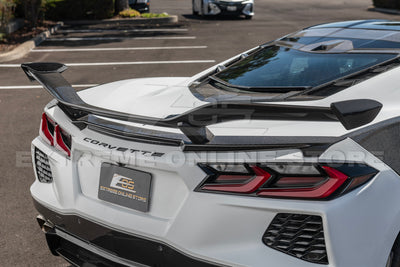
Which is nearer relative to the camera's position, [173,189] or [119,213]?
[173,189]

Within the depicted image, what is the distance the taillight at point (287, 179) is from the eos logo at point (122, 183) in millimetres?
386

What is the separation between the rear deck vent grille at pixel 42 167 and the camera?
2.74 metres

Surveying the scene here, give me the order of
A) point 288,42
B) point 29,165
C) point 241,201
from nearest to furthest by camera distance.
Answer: point 241,201 < point 288,42 < point 29,165

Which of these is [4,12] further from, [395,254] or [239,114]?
[395,254]

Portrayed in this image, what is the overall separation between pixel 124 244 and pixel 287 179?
83 cm

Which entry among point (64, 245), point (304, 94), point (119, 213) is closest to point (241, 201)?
point (119, 213)

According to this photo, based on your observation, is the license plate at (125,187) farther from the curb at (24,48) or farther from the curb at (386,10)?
the curb at (386,10)

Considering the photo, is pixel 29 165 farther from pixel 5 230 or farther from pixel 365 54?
pixel 365 54

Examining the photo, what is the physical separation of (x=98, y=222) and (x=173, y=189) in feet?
Result: 1.53

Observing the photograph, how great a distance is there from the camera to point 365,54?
10.0 ft

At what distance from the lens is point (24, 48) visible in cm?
1241

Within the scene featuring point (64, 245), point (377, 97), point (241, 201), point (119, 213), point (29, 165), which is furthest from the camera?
point (29, 165)

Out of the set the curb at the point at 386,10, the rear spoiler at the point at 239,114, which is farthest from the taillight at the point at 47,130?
the curb at the point at 386,10

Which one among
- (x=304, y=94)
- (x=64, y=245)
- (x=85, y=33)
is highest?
(x=304, y=94)
